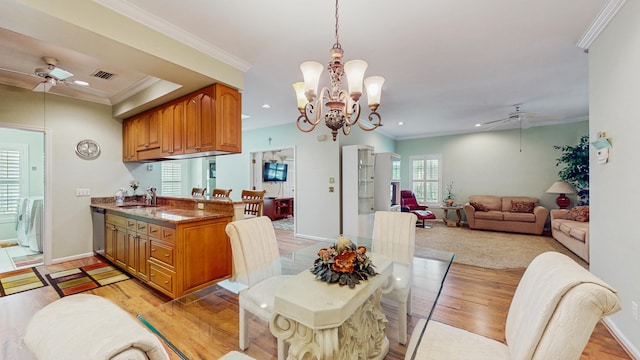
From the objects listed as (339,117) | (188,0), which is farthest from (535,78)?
(188,0)

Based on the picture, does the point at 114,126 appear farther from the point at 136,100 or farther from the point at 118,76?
the point at 118,76

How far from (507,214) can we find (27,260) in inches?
361

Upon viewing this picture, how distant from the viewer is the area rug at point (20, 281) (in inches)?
114

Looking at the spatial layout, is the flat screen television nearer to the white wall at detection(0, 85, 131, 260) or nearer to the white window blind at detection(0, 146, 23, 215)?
the white wall at detection(0, 85, 131, 260)

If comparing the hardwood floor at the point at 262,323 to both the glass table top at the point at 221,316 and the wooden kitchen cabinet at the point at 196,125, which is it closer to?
the glass table top at the point at 221,316

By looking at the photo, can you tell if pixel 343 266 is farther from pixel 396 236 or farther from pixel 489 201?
pixel 489 201

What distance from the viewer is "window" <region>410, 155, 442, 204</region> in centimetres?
752

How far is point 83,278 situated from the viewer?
322 cm

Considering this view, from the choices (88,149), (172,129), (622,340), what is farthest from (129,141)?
(622,340)

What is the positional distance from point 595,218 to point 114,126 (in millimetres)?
6644

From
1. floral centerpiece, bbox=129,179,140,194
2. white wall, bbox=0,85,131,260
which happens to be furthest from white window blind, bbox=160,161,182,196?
white wall, bbox=0,85,131,260

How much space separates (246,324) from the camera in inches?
69.1

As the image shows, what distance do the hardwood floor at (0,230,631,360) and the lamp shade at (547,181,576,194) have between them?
331 cm

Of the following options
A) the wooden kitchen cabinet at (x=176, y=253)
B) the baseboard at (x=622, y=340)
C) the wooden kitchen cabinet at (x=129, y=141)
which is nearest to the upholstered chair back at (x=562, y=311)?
the baseboard at (x=622, y=340)
